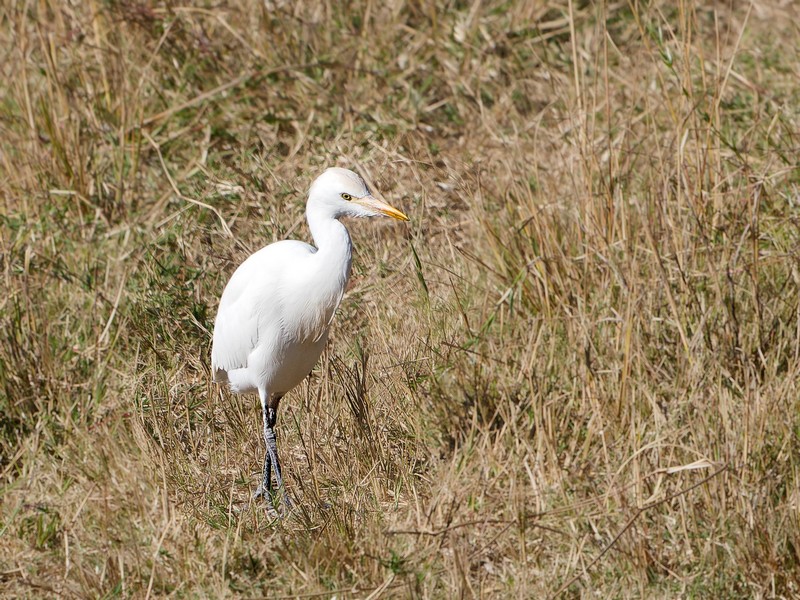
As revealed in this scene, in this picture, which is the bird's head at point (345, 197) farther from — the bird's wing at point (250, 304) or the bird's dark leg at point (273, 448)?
the bird's dark leg at point (273, 448)

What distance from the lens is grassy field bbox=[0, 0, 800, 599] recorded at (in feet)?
9.91

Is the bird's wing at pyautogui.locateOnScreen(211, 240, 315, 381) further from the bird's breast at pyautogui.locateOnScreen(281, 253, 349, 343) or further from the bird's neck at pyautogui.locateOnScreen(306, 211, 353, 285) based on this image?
the bird's neck at pyautogui.locateOnScreen(306, 211, 353, 285)

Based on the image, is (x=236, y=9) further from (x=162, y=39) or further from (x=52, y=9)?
(x=52, y=9)

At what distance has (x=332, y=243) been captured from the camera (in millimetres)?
3166

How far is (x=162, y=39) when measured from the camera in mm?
4832

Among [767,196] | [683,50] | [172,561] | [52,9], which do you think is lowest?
[172,561]

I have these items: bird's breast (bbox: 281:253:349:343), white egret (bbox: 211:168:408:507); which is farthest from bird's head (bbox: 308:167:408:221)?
bird's breast (bbox: 281:253:349:343)

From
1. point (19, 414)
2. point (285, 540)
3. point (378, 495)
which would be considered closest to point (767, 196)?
point (378, 495)

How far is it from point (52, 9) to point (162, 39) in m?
0.65

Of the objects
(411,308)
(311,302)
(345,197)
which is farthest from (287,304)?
(411,308)

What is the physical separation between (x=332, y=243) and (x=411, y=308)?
0.66 m

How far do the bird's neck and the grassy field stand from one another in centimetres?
32

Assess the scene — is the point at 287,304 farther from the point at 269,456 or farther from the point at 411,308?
the point at 411,308

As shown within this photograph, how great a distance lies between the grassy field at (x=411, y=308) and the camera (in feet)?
9.91
